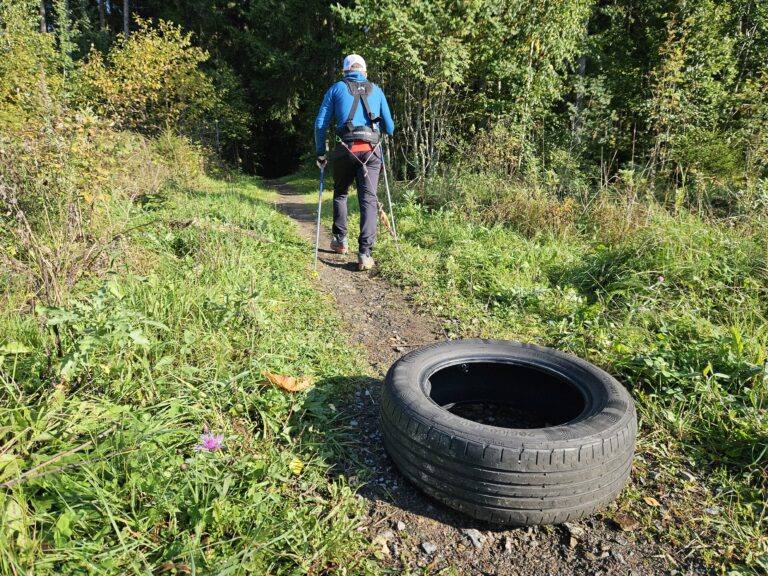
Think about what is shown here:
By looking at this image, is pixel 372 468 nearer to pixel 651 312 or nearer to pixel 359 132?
pixel 651 312

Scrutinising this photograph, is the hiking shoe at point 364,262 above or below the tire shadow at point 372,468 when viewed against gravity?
above

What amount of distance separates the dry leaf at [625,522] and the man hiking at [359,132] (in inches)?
152

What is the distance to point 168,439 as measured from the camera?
2158 mm

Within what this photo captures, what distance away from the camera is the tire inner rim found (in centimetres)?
288

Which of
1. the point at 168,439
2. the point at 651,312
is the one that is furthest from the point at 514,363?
the point at 168,439

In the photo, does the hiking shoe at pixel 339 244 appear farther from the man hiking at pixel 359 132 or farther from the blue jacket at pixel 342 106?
the blue jacket at pixel 342 106

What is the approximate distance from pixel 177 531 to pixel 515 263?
4.29m

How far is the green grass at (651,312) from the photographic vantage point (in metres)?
2.30

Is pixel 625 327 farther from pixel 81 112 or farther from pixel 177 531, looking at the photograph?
pixel 81 112

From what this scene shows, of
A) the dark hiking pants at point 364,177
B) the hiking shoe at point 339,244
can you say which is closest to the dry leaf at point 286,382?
the dark hiking pants at point 364,177

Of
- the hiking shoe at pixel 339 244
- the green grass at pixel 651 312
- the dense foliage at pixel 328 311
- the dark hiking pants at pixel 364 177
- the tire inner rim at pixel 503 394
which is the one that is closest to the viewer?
the dense foliage at pixel 328 311

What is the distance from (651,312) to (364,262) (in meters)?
3.00

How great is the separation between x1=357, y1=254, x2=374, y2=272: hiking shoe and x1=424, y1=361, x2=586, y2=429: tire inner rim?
2776mm

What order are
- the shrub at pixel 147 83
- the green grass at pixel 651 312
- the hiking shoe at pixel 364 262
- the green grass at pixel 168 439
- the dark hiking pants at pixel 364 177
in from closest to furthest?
the green grass at pixel 168 439
the green grass at pixel 651 312
the dark hiking pants at pixel 364 177
the hiking shoe at pixel 364 262
the shrub at pixel 147 83
